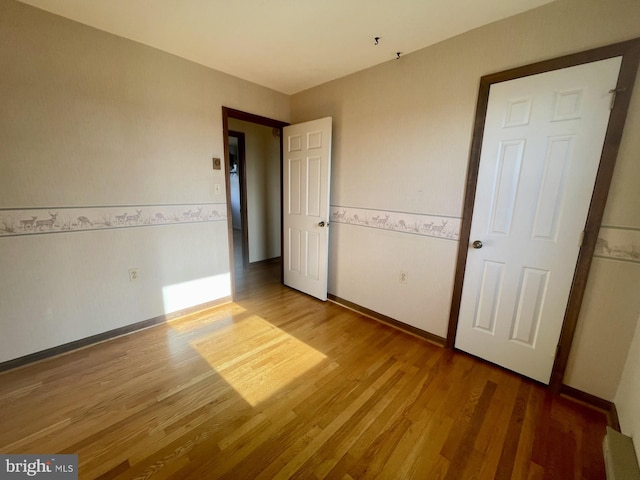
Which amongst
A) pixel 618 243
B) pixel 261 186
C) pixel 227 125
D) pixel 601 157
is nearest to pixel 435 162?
pixel 601 157

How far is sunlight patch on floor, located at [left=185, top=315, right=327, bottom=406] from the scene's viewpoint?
166 centimetres

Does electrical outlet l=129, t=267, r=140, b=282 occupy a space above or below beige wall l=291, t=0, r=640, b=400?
below

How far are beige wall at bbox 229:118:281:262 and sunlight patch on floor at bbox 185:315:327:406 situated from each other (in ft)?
6.56

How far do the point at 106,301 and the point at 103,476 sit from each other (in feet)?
4.45

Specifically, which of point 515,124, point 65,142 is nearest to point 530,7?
point 515,124

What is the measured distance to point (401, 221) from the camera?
2.25 meters

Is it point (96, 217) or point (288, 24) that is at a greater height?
point (288, 24)

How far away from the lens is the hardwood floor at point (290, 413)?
120 cm

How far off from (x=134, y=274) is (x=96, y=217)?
0.54m

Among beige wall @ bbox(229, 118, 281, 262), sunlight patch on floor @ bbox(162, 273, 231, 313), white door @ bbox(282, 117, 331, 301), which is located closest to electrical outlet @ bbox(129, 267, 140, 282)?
sunlight patch on floor @ bbox(162, 273, 231, 313)

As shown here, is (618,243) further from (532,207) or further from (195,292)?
(195,292)

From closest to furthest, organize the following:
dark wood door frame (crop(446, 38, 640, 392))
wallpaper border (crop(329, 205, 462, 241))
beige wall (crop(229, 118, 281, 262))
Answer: dark wood door frame (crop(446, 38, 640, 392)), wallpaper border (crop(329, 205, 462, 241)), beige wall (crop(229, 118, 281, 262))

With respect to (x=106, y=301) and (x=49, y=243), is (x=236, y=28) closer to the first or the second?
(x=49, y=243)

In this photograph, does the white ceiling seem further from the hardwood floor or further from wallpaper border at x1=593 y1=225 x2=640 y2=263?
the hardwood floor
